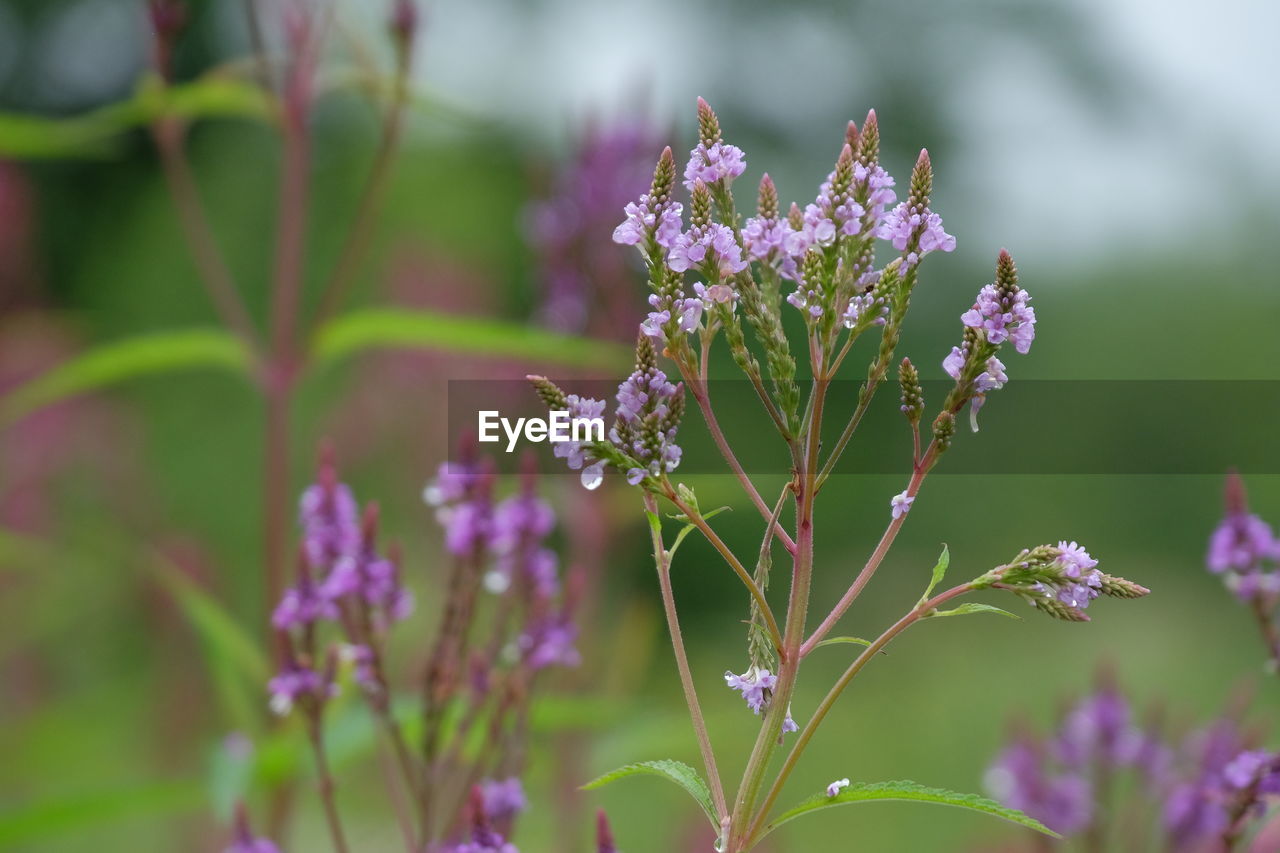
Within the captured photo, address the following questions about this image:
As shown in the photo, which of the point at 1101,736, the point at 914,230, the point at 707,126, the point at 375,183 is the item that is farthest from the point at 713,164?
the point at 1101,736

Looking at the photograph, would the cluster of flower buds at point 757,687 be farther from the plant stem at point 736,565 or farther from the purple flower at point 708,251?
the purple flower at point 708,251

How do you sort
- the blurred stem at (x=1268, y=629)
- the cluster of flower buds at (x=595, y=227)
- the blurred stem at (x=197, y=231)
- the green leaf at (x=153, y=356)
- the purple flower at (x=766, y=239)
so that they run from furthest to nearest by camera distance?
the cluster of flower buds at (x=595, y=227) → the blurred stem at (x=197, y=231) → the green leaf at (x=153, y=356) → the blurred stem at (x=1268, y=629) → the purple flower at (x=766, y=239)

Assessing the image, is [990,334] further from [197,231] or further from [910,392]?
[197,231]

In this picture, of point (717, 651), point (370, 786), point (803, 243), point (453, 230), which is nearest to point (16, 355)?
point (370, 786)
